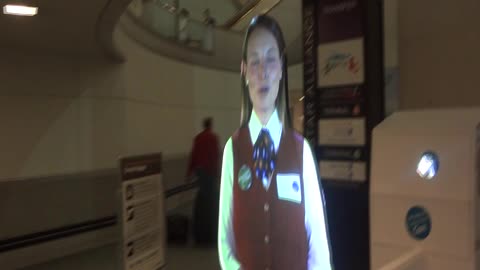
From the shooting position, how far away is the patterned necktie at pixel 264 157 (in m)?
2.93

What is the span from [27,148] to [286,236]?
5.41 meters

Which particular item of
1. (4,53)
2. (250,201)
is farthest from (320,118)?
(4,53)

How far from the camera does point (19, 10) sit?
526cm

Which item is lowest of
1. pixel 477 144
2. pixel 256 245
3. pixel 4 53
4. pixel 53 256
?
pixel 53 256

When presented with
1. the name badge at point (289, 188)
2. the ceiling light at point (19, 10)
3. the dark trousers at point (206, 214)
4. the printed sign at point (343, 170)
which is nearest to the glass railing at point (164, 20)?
the dark trousers at point (206, 214)

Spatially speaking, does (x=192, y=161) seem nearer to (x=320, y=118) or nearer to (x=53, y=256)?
(x=53, y=256)

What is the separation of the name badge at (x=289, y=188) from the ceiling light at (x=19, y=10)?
12.0 feet

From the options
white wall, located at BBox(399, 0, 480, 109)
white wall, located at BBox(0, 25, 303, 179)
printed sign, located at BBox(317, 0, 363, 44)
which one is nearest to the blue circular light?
printed sign, located at BBox(317, 0, 363, 44)

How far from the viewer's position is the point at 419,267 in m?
1.90

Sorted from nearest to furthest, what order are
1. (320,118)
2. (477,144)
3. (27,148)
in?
(477,144), (320,118), (27,148)

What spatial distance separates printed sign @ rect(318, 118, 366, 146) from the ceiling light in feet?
11.1

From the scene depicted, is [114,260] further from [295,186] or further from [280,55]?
[280,55]

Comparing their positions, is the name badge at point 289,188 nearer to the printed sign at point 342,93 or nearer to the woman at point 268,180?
the woman at point 268,180

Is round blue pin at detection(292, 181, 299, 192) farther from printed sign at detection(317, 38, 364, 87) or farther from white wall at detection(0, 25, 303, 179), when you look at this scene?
white wall at detection(0, 25, 303, 179)
